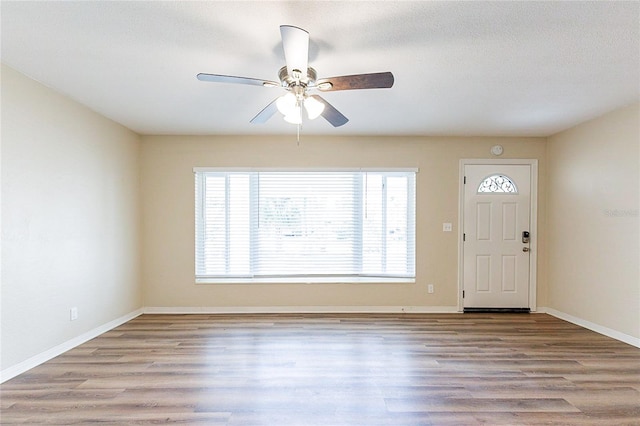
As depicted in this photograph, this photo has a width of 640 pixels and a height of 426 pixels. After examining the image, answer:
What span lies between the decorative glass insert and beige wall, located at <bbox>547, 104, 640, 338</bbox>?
1.78 ft

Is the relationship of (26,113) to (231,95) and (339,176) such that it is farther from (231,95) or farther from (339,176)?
(339,176)

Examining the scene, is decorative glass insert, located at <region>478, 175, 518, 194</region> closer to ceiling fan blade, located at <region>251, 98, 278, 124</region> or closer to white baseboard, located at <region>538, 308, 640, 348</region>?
white baseboard, located at <region>538, 308, 640, 348</region>

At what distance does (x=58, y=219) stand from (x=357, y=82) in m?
3.05

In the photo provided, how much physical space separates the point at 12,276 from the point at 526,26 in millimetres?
4124

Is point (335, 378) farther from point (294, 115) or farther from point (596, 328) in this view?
point (596, 328)

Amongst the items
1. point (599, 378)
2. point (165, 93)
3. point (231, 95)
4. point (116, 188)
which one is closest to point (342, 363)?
point (599, 378)

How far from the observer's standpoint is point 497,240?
4539 mm

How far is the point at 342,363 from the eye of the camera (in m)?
2.88

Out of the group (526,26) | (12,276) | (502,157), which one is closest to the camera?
(526,26)

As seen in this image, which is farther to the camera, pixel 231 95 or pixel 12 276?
pixel 231 95

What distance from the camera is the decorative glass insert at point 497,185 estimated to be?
457 centimetres

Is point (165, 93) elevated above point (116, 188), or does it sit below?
above

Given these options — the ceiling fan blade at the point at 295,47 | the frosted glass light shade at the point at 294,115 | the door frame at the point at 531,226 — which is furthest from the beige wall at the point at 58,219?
the door frame at the point at 531,226

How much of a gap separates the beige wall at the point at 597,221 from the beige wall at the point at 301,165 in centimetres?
25
